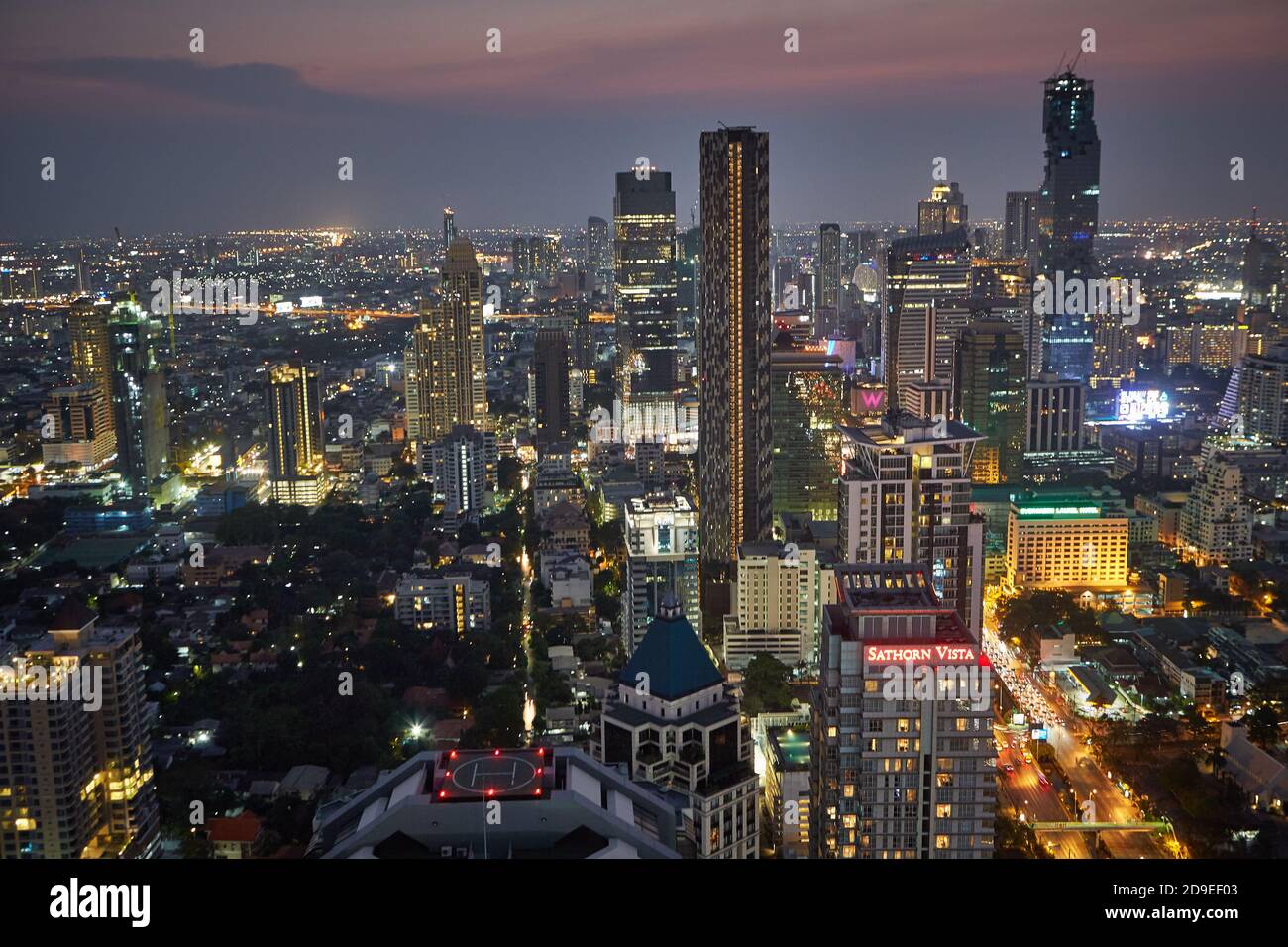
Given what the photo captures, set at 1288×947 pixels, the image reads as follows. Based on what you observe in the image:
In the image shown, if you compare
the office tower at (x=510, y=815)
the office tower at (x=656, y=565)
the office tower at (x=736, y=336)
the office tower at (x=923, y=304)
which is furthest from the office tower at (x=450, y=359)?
the office tower at (x=510, y=815)

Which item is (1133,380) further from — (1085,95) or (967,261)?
(1085,95)

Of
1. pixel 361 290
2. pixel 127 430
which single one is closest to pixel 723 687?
pixel 127 430

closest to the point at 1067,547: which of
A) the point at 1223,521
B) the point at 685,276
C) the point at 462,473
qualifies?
the point at 1223,521

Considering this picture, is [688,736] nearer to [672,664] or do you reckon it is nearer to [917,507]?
[672,664]

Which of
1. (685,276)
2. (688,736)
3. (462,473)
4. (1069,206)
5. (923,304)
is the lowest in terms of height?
(688,736)

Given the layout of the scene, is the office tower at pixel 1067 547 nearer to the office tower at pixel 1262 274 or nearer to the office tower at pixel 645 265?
the office tower at pixel 1262 274

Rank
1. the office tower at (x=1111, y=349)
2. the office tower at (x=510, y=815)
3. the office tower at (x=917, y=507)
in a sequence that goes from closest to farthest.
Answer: the office tower at (x=510, y=815)
the office tower at (x=917, y=507)
the office tower at (x=1111, y=349)
